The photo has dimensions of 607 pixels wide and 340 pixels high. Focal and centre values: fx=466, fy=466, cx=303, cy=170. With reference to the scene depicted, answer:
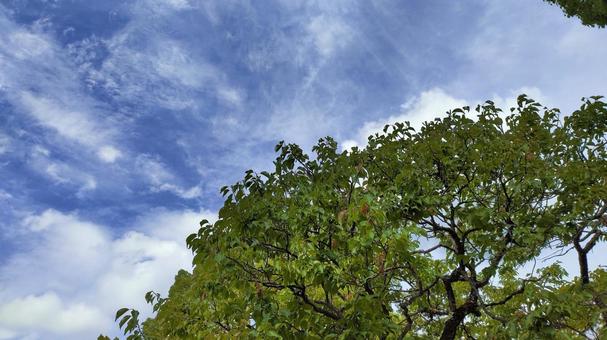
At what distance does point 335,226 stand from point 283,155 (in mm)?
1917

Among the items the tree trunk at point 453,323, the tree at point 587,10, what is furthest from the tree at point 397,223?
the tree at point 587,10

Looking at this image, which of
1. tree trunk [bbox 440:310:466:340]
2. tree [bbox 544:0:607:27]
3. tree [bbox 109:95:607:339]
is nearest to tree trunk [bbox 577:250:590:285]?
tree [bbox 109:95:607:339]

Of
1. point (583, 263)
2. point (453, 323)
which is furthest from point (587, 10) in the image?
point (453, 323)

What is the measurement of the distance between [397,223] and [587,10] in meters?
12.5

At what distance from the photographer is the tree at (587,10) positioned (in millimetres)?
14973

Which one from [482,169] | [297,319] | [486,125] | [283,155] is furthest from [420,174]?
[297,319]

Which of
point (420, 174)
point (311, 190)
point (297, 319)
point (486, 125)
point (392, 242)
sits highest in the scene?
point (486, 125)

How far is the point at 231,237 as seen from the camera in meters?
7.73

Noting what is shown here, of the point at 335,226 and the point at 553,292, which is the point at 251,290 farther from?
the point at 553,292

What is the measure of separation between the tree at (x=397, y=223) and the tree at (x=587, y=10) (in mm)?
6861

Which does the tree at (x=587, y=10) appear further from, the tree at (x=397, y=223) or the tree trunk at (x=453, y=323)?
the tree trunk at (x=453, y=323)

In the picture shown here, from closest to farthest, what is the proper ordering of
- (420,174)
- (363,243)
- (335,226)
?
(363,243) < (335,226) < (420,174)

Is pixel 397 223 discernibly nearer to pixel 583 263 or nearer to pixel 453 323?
pixel 453 323

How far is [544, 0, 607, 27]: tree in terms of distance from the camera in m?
15.0
